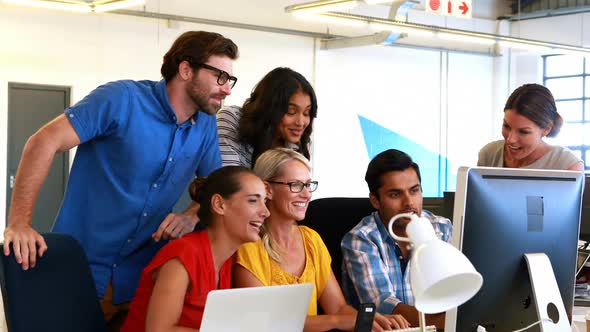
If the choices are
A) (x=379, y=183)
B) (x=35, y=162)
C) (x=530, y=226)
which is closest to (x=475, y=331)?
(x=530, y=226)

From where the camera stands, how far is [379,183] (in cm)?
304

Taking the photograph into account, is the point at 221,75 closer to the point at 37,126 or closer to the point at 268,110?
the point at 268,110

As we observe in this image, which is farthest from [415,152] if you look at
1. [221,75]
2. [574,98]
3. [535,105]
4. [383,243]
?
[221,75]

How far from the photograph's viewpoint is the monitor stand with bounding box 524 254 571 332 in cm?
208

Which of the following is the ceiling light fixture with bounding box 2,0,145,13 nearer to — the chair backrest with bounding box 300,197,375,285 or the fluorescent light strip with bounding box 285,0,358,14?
the fluorescent light strip with bounding box 285,0,358,14

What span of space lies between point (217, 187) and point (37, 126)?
7.69 metres

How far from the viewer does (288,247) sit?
280 cm

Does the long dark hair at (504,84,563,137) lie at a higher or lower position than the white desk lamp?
higher

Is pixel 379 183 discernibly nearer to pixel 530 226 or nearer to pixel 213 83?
pixel 213 83

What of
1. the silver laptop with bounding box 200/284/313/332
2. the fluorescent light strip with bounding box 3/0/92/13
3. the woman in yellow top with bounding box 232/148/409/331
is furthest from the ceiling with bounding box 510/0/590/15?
the silver laptop with bounding box 200/284/313/332

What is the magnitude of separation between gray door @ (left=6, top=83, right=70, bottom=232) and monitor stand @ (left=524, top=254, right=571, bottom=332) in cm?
806

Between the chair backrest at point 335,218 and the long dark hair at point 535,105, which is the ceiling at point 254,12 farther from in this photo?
the chair backrest at point 335,218

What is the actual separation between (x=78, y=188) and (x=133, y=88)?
1.18ft

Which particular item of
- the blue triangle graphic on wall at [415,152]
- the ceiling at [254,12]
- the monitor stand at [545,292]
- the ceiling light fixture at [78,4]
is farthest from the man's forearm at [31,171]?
the blue triangle graphic on wall at [415,152]
